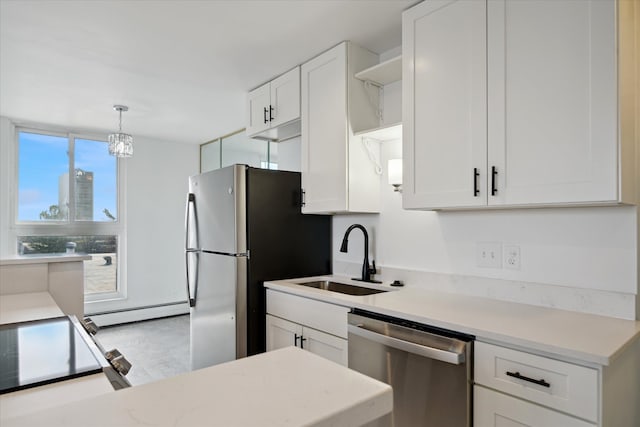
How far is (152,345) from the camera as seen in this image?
157 inches

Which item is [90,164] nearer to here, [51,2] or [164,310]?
[164,310]

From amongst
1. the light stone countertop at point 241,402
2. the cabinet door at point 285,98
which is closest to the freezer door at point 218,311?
the cabinet door at point 285,98

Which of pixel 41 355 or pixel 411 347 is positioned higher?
pixel 41 355

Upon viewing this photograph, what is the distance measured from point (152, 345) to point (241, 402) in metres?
3.95

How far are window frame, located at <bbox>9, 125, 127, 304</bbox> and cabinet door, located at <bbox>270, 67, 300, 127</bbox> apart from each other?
286 centimetres

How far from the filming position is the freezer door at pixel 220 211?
2.47 m

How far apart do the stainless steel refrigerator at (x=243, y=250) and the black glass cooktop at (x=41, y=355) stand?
127cm

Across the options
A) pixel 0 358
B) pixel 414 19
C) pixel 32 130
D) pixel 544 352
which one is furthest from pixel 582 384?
pixel 32 130

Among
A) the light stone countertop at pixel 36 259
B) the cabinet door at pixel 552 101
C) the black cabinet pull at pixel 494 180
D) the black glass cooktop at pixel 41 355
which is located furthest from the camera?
the light stone countertop at pixel 36 259

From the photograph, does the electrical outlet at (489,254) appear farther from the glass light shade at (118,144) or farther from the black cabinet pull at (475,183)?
the glass light shade at (118,144)

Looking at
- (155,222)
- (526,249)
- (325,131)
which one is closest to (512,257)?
(526,249)

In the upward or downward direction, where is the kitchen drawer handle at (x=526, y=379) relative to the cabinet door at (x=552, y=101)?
downward

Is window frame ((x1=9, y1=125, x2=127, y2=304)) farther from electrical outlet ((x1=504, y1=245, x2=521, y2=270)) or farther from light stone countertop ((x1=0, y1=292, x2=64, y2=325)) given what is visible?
electrical outlet ((x1=504, y1=245, x2=521, y2=270))

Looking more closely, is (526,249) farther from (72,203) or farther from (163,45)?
(72,203)
